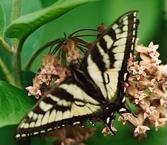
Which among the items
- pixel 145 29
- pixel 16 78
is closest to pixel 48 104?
pixel 16 78

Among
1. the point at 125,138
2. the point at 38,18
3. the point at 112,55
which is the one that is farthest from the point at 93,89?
the point at 125,138

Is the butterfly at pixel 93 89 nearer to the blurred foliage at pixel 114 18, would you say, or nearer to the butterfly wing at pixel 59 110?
the butterfly wing at pixel 59 110

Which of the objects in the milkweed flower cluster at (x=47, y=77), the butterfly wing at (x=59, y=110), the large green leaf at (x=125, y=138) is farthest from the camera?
the large green leaf at (x=125, y=138)

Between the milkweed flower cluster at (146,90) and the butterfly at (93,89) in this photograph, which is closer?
the butterfly at (93,89)

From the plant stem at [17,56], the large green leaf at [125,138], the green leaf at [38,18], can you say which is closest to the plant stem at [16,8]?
the plant stem at [17,56]

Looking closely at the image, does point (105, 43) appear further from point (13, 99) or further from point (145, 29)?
point (145, 29)

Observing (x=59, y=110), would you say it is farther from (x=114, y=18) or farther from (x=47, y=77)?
(x=114, y=18)

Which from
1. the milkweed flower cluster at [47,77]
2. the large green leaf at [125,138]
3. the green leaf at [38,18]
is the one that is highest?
the green leaf at [38,18]
